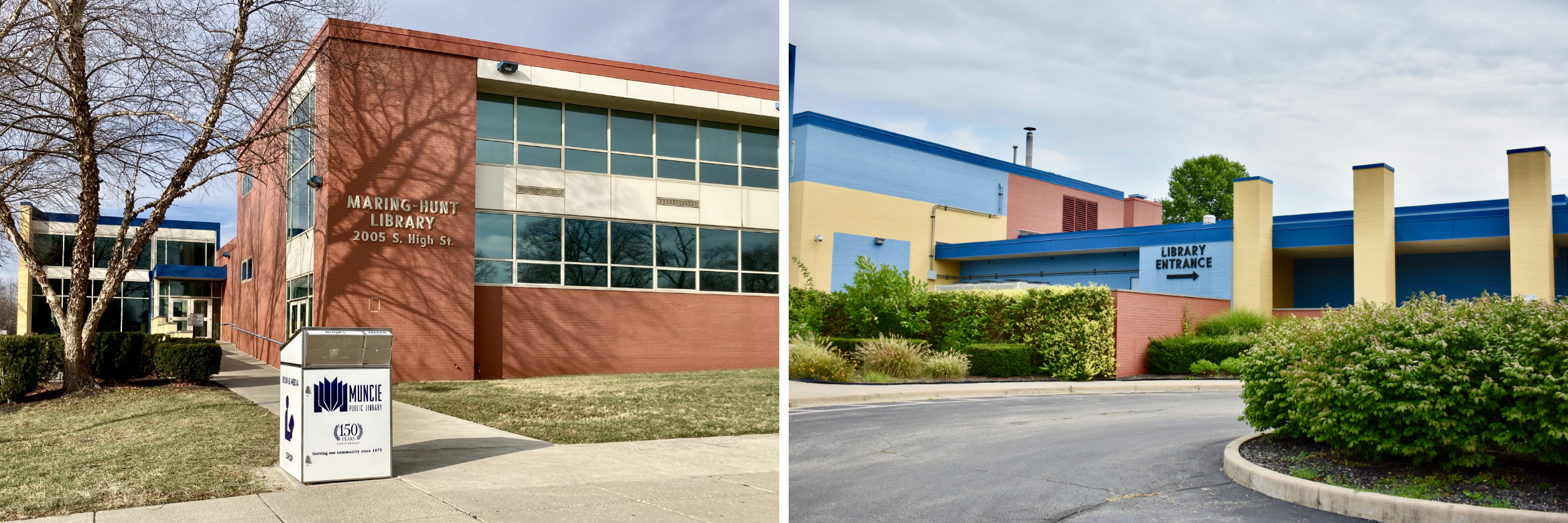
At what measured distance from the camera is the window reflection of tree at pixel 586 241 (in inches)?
882

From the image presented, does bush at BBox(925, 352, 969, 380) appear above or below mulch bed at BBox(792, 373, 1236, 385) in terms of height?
above

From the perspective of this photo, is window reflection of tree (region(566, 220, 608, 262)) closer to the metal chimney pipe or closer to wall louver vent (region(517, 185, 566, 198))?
wall louver vent (region(517, 185, 566, 198))

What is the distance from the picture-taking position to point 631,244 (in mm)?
23234

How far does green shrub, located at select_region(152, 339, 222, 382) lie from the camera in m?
17.4

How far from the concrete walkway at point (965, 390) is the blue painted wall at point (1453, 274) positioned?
24.5 ft

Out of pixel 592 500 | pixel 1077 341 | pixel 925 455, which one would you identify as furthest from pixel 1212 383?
pixel 592 500

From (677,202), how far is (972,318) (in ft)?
30.3

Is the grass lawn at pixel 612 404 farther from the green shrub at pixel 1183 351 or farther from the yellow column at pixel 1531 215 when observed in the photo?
the yellow column at pixel 1531 215

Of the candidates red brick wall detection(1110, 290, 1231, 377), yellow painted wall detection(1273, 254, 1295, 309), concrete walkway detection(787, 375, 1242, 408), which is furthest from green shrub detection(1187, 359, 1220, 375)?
yellow painted wall detection(1273, 254, 1295, 309)

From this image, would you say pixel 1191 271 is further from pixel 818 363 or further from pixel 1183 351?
pixel 1183 351

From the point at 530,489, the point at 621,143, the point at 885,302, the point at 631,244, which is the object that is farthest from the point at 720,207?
the point at 530,489

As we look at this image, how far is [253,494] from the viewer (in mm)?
7527

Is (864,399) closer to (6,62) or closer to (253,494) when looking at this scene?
(253,494)

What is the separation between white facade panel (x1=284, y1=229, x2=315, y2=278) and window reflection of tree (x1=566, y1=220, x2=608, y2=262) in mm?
5270
